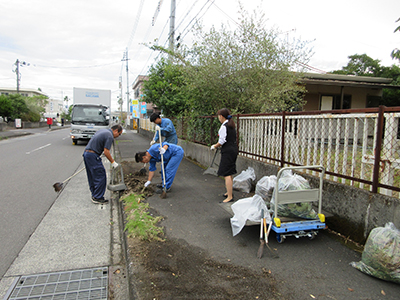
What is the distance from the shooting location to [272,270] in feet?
9.66

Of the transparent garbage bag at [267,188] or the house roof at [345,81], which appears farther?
the house roof at [345,81]

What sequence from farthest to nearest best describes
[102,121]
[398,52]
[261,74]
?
[102,121], [261,74], [398,52]

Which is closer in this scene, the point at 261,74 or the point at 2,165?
the point at 261,74

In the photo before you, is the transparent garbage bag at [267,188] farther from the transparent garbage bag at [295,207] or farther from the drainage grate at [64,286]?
the drainage grate at [64,286]

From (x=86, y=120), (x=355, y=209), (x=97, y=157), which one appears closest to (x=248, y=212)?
(x=355, y=209)

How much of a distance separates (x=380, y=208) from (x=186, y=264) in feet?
7.96

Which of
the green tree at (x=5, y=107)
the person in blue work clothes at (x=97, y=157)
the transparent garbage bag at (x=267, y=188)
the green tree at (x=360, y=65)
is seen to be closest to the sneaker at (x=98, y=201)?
the person in blue work clothes at (x=97, y=157)

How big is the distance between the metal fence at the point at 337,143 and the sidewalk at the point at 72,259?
331 cm

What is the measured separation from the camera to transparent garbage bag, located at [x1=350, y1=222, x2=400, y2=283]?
103 inches

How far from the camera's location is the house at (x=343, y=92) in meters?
11.8

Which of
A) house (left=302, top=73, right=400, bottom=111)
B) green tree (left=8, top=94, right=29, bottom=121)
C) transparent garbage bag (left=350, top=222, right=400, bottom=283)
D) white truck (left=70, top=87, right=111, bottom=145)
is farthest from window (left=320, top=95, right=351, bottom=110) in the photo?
green tree (left=8, top=94, right=29, bottom=121)

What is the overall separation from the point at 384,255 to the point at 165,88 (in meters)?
12.8

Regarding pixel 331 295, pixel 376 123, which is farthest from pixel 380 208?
pixel 331 295

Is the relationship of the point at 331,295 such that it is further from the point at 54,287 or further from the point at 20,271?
the point at 20,271
